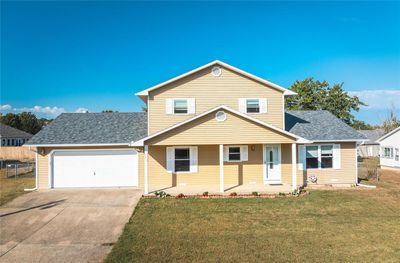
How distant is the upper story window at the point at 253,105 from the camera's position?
55.4ft

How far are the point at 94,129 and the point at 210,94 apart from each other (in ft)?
23.9

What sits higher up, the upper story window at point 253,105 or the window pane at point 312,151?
the upper story window at point 253,105

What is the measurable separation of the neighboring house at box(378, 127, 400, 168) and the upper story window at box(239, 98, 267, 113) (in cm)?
1777

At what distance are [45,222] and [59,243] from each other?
2.45 meters

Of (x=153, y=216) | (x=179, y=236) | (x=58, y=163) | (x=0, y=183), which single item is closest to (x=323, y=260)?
(x=179, y=236)

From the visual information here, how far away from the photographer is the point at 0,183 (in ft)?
62.3

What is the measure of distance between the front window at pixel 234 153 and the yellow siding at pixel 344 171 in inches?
167

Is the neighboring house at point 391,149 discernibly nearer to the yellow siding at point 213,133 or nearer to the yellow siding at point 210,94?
the yellow siding at point 210,94

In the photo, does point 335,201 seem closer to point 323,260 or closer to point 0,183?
point 323,260

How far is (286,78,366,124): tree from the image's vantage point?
3819 cm

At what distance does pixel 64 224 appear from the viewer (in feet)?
33.5

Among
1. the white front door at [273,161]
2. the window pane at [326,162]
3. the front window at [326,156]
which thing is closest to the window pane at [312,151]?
the front window at [326,156]

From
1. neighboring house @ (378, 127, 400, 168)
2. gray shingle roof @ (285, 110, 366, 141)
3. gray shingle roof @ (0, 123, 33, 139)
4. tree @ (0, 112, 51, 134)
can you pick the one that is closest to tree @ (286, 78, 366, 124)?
neighboring house @ (378, 127, 400, 168)

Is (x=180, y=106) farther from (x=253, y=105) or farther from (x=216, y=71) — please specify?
(x=253, y=105)
